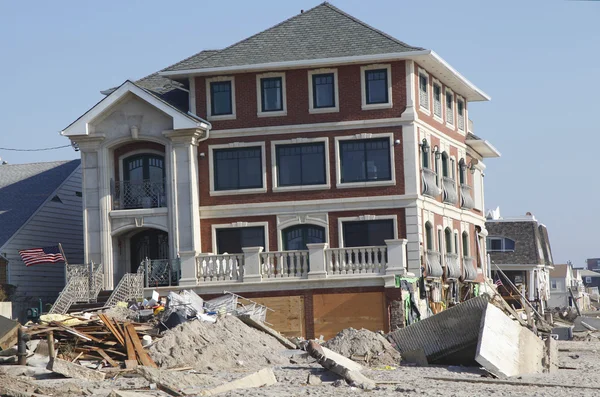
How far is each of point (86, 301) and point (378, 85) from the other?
42.8ft

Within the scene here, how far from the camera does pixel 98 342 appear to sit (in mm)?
29188

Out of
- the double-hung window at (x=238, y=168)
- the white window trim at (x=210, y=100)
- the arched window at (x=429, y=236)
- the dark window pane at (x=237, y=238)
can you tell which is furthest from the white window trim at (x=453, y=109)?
the dark window pane at (x=237, y=238)

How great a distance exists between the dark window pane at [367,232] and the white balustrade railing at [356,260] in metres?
1.67

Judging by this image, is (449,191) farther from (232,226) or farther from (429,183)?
(232,226)

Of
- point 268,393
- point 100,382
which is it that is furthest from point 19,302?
point 268,393

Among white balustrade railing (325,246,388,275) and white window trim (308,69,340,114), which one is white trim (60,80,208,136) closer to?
white window trim (308,69,340,114)

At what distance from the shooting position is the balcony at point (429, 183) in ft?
141

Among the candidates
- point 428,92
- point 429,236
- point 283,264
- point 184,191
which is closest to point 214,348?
point 283,264

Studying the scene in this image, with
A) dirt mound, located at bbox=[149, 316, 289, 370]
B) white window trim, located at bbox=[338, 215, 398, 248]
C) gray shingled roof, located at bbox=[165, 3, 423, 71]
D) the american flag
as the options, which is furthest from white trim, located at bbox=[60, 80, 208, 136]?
dirt mound, located at bbox=[149, 316, 289, 370]

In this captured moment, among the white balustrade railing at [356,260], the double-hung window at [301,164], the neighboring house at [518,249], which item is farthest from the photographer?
the neighboring house at [518,249]

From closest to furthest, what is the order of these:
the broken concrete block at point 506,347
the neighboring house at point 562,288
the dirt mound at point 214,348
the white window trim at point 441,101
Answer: the broken concrete block at point 506,347 < the dirt mound at point 214,348 < the white window trim at point 441,101 < the neighboring house at point 562,288

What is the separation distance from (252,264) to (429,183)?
25.0 ft

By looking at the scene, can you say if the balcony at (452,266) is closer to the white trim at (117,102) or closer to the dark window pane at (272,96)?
the dark window pane at (272,96)

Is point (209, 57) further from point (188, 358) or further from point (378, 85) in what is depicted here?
point (188, 358)
